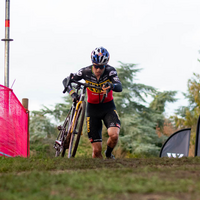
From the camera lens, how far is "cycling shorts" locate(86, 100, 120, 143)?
25.6ft

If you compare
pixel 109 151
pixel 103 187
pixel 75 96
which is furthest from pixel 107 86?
pixel 103 187

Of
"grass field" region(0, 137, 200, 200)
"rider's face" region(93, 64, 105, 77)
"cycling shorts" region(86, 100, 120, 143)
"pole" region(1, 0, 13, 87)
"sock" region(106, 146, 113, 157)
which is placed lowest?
"grass field" region(0, 137, 200, 200)

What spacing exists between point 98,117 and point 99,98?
47 centimetres

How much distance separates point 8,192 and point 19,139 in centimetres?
640

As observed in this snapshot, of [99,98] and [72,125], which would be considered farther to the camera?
[99,98]

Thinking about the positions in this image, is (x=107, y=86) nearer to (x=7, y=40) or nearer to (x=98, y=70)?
(x=98, y=70)

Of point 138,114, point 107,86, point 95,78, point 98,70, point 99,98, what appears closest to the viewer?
point 107,86

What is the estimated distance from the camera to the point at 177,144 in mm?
13852

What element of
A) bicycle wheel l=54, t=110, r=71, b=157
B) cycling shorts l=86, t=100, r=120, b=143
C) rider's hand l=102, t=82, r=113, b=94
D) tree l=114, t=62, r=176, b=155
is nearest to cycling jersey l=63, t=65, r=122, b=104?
cycling shorts l=86, t=100, r=120, b=143

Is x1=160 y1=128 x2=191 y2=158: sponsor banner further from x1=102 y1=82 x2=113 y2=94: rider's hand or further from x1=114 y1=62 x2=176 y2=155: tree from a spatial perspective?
x1=114 y1=62 x2=176 y2=155: tree

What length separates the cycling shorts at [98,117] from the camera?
779cm

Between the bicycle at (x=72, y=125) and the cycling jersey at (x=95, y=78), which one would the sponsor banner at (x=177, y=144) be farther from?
the bicycle at (x=72, y=125)

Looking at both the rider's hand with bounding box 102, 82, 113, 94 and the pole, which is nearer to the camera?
the rider's hand with bounding box 102, 82, 113, 94

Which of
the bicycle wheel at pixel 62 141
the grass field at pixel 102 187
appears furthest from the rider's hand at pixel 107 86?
the grass field at pixel 102 187
